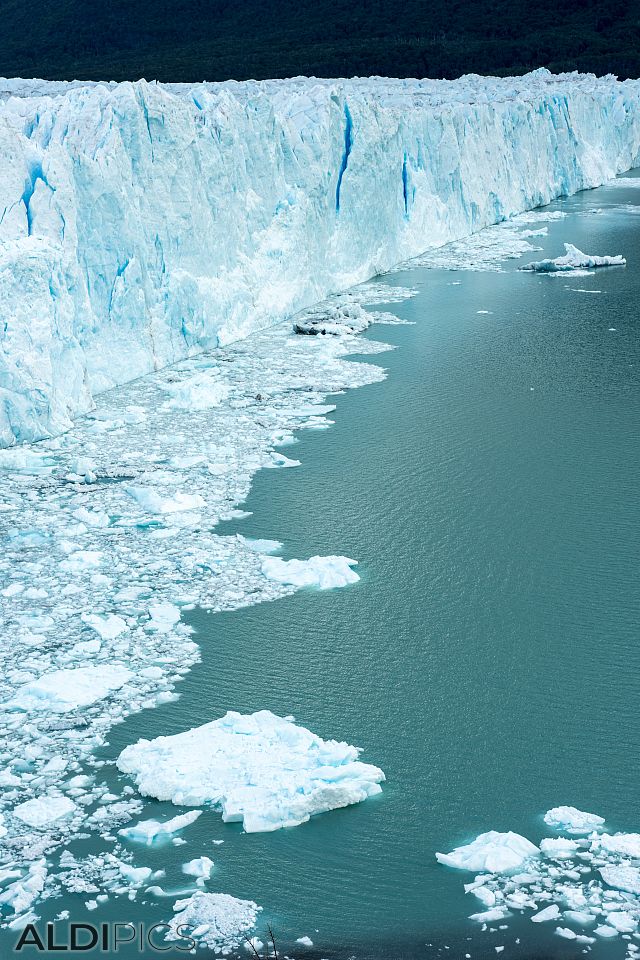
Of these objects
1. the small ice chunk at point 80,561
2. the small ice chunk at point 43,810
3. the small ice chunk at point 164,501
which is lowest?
the small ice chunk at point 43,810

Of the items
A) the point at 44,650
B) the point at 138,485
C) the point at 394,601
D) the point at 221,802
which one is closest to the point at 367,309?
the point at 138,485

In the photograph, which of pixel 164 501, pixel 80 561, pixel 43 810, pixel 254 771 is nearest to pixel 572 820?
pixel 254 771

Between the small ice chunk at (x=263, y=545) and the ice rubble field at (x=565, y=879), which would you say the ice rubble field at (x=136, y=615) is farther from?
the ice rubble field at (x=565, y=879)

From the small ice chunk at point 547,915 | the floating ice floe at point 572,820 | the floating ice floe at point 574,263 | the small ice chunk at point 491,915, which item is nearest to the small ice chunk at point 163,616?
the floating ice floe at point 572,820

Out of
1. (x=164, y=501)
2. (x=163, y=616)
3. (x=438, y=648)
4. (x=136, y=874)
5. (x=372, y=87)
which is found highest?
(x=372, y=87)

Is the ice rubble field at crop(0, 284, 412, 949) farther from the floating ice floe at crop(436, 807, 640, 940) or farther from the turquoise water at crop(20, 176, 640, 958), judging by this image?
the floating ice floe at crop(436, 807, 640, 940)

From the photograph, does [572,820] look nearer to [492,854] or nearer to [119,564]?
[492,854]

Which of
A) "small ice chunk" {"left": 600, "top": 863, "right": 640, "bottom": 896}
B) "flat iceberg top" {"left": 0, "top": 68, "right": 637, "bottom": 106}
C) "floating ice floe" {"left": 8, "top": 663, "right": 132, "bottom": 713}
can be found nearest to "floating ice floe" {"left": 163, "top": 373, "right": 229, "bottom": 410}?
"flat iceberg top" {"left": 0, "top": 68, "right": 637, "bottom": 106}
